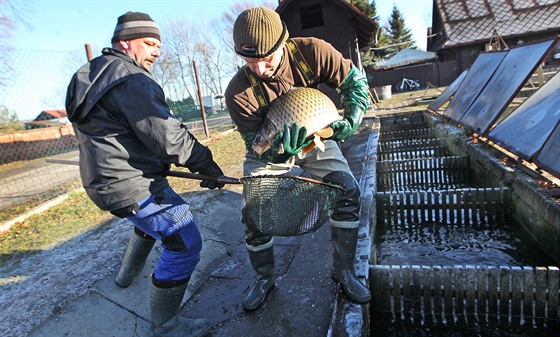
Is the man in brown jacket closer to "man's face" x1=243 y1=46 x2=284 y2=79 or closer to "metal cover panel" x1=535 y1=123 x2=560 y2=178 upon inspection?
"man's face" x1=243 y1=46 x2=284 y2=79

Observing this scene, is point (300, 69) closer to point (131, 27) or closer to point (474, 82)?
point (131, 27)

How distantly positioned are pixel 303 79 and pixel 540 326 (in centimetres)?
264

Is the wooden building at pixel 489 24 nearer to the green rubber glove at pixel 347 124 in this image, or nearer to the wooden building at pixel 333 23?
the wooden building at pixel 333 23

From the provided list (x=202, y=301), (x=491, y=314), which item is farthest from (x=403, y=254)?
(x=202, y=301)

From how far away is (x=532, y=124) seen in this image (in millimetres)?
4602

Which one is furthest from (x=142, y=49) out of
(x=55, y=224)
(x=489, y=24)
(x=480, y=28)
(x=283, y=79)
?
(x=489, y=24)

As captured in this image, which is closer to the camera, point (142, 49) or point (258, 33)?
point (258, 33)

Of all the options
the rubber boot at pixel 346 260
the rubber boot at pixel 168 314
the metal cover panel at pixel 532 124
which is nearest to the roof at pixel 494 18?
the metal cover panel at pixel 532 124

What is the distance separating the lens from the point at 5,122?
18.0 metres

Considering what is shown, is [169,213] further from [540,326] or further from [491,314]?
[540,326]

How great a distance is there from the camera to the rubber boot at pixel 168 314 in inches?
99.1

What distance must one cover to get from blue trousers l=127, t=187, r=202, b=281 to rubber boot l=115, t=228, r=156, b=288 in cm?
64

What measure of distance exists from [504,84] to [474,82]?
225cm

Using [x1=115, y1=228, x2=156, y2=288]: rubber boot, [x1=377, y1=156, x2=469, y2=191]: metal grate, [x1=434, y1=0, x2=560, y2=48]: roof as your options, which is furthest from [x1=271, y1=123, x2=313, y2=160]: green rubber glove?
[x1=434, y1=0, x2=560, y2=48]: roof
